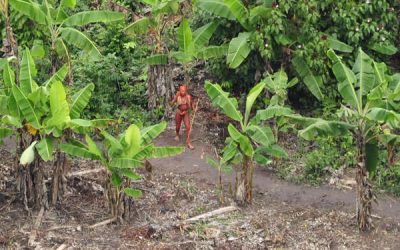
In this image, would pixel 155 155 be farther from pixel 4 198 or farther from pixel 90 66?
pixel 90 66

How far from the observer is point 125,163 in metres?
10.5

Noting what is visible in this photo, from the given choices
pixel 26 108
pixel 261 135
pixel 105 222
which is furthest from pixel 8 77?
pixel 261 135

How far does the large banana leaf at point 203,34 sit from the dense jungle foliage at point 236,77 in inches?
1.0

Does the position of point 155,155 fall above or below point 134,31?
below

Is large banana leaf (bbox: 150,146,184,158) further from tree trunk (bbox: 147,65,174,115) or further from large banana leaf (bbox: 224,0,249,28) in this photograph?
tree trunk (bbox: 147,65,174,115)

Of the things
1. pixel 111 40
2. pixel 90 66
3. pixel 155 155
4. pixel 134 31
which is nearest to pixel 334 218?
pixel 155 155

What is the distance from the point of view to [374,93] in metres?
10.1

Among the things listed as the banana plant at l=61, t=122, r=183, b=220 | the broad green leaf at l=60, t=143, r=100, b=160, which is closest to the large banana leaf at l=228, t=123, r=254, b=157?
the banana plant at l=61, t=122, r=183, b=220

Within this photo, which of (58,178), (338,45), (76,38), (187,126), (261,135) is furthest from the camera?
(338,45)

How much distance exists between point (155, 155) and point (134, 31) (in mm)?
4869

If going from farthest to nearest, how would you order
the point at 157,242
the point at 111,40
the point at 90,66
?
1. the point at 111,40
2. the point at 90,66
3. the point at 157,242

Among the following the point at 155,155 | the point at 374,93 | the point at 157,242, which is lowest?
the point at 157,242

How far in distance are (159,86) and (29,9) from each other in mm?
4506

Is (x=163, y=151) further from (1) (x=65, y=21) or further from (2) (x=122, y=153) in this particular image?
(1) (x=65, y=21)
